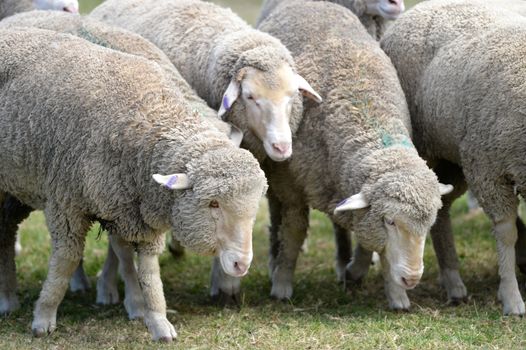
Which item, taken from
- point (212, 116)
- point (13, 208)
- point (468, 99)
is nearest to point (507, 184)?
point (468, 99)

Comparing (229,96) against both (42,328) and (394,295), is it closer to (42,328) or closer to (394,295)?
(394,295)

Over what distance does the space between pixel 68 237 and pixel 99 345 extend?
651 millimetres

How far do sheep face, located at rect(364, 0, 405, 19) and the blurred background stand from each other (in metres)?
10.5

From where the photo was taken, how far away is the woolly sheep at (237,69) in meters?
6.82

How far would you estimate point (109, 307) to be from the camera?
7324mm

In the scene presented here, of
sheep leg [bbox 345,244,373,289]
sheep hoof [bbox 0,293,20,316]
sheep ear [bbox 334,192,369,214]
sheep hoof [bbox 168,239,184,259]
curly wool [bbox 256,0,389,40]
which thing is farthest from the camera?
sheep hoof [bbox 168,239,184,259]

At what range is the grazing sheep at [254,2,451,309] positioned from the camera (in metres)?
6.32

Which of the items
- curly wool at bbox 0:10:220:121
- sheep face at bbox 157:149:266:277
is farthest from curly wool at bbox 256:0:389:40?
sheep face at bbox 157:149:266:277

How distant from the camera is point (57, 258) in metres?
6.30

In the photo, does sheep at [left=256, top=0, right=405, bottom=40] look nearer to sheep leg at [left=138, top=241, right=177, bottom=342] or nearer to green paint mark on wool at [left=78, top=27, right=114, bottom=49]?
green paint mark on wool at [left=78, top=27, right=114, bottom=49]

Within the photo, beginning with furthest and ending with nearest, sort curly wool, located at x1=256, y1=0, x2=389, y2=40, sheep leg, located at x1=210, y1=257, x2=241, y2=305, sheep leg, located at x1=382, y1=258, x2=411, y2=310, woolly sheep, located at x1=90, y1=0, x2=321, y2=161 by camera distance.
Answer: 1. curly wool, located at x1=256, y1=0, x2=389, y2=40
2. sheep leg, located at x1=210, y1=257, x2=241, y2=305
3. sheep leg, located at x1=382, y1=258, x2=411, y2=310
4. woolly sheep, located at x1=90, y1=0, x2=321, y2=161

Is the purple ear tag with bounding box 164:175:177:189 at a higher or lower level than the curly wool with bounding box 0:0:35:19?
higher

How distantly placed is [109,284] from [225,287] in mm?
845

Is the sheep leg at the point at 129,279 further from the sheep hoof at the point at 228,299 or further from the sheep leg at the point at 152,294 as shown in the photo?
the sheep hoof at the point at 228,299
